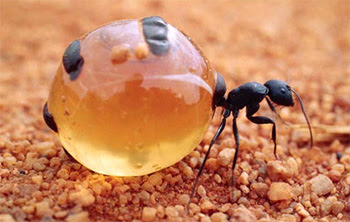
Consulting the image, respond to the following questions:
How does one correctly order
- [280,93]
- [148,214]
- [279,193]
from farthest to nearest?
[280,93] → [279,193] → [148,214]

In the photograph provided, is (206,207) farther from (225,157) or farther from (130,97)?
(130,97)

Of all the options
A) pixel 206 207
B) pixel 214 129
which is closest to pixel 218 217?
pixel 206 207

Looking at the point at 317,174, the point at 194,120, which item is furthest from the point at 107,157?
the point at 317,174

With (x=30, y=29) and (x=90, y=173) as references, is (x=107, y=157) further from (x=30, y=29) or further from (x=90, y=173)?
(x=30, y=29)

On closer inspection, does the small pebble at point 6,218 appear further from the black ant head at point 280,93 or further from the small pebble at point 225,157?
the black ant head at point 280,93

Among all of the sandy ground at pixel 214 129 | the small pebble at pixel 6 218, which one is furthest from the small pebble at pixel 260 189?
the small pebble at pixel 6 218

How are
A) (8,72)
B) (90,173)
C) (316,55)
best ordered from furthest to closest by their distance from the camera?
(316,55) < (8,72) < (90,173)

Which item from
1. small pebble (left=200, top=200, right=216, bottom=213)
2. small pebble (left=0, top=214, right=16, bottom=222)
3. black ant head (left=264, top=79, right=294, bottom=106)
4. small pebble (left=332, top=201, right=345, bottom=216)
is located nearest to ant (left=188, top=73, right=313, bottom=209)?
black ant head (left=264, top=79, right=294, bottom=106)
